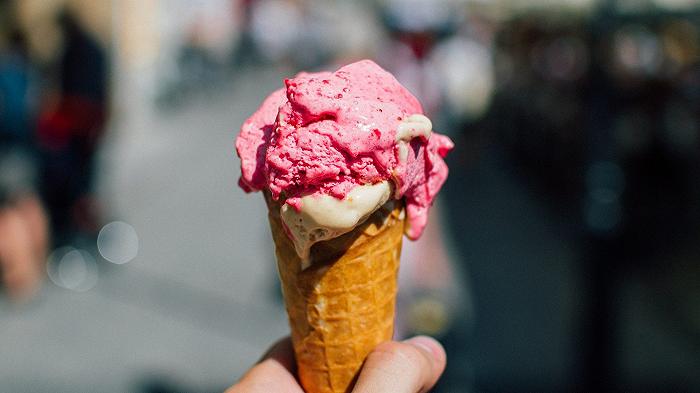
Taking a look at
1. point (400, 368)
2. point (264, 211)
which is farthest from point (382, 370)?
point (264, 211)

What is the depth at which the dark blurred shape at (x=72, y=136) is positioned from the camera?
505 centimetres

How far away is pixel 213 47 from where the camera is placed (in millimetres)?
9570

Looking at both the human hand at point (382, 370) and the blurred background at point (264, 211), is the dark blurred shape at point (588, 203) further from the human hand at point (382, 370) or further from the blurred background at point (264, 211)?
the human hand at point (382, 370)

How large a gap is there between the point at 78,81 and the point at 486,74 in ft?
21.7

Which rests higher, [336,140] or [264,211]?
[336,140]

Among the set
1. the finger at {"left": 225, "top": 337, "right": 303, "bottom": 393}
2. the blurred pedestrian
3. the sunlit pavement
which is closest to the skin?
the blurred pedestrian

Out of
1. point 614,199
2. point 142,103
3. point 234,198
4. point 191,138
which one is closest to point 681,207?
point 614,199

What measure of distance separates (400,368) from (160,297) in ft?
11.8

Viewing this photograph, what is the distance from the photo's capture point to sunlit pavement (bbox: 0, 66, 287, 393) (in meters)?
3.83

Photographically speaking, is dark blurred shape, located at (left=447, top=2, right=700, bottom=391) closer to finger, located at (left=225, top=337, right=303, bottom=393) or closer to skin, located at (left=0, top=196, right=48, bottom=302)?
finger, located at (left=225, top=337, right=303, bottom=393)

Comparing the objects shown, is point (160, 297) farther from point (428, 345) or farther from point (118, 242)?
point (428, 345)

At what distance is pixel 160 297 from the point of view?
4.60 m

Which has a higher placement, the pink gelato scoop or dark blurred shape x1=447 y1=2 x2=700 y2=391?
the pink gelato scoop

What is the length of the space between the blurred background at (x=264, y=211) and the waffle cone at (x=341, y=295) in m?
2.07
